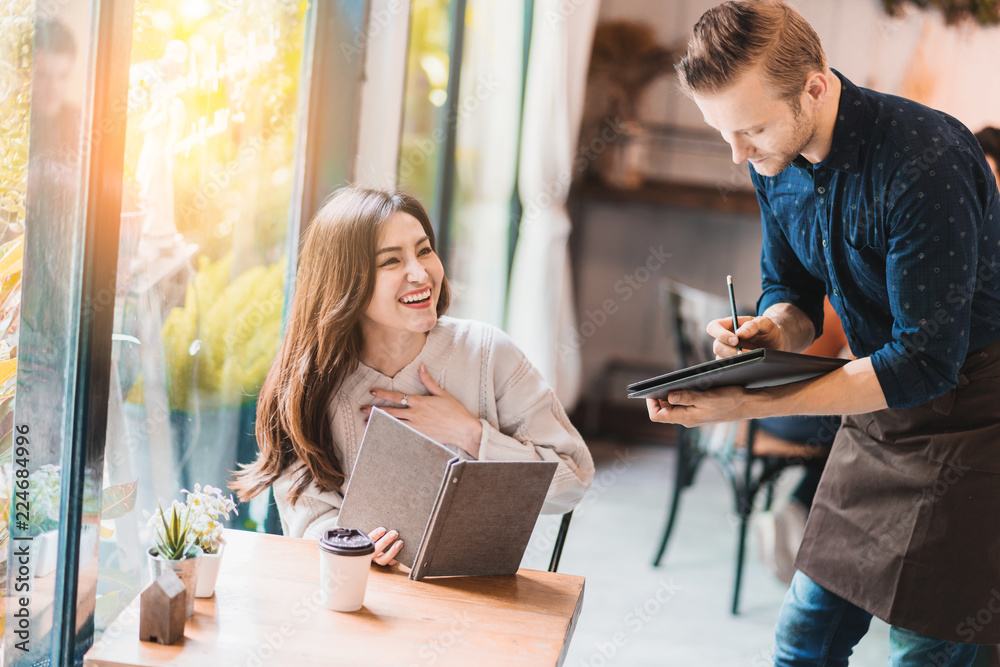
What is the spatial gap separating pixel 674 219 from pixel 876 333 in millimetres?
3682

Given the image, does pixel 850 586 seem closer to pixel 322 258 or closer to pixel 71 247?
pixel 322 258

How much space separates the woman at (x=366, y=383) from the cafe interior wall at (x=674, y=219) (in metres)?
3.37

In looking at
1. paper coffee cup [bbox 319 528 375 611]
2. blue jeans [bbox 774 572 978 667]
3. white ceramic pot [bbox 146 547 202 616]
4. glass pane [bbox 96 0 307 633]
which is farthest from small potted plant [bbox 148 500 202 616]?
blue jeans [bbox 774 572 978 667]

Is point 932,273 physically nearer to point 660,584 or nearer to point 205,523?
point 205,523

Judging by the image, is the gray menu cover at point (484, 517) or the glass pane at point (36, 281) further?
the gray menu cover at point (484, 517)

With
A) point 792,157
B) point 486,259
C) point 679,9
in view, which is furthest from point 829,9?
point 792,157

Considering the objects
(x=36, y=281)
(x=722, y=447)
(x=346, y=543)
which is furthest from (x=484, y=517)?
(x=722, y=447)

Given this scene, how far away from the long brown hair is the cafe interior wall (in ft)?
11.3

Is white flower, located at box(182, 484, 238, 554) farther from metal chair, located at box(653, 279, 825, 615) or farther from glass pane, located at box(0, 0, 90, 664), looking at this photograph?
metal chair, located at box(653, 279, 825, 615)

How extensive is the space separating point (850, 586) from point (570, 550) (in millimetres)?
1819

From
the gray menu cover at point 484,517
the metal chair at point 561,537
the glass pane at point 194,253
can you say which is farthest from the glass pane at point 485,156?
the gray menu cover at point 484,517

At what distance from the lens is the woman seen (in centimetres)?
154

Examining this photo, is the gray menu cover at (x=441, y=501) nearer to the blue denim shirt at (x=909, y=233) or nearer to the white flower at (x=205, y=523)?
the white flower at (x=205, y=523)

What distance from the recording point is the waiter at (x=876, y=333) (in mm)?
1228
